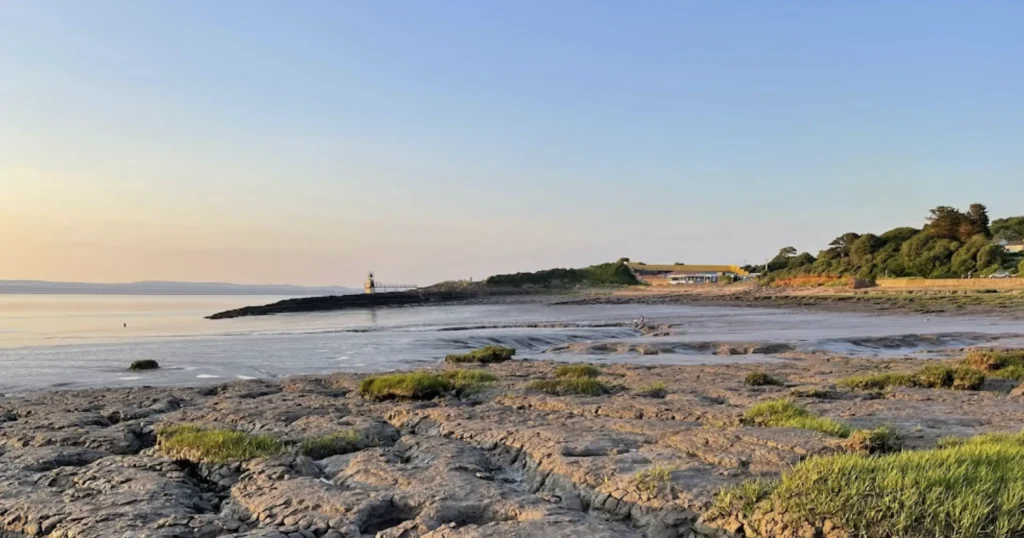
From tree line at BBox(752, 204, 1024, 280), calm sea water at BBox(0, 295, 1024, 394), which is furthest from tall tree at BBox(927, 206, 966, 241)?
calm sea water at BBox(0, 295, 1024, 394)

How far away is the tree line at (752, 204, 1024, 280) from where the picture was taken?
95.4 metres

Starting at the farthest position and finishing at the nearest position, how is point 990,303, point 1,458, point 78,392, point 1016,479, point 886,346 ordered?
point 990,303, point 886,346, point 78,392, point 1,458, point 1016,479

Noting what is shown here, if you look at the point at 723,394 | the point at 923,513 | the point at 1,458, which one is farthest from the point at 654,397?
the point at 1,458

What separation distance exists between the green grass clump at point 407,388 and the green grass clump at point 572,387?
204 centimetres

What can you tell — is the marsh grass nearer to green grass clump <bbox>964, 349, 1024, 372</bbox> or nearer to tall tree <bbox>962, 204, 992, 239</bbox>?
green grass clump <bbox>964, 349, 1024, 372</bbox>

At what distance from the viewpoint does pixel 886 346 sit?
31562 mm

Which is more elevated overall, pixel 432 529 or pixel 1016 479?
pixel 1016 479

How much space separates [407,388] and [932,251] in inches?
4328

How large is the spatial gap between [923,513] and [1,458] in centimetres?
1059

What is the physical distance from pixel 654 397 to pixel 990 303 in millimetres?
64041

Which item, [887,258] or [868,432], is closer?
[868,432]

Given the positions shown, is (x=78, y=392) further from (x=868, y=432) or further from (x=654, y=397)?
(x=868, y=432)

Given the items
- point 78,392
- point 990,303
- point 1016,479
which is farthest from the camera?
point 990,303

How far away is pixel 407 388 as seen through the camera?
14109mm
